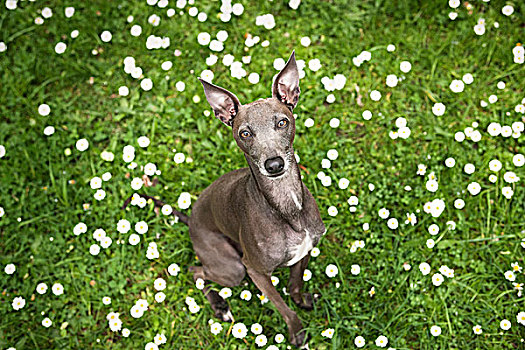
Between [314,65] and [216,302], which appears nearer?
[216,302]

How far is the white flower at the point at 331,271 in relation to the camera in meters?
4.18

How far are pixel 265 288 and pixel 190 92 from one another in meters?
2.25

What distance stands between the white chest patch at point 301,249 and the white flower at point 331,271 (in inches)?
26.5

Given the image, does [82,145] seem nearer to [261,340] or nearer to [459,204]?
[261,340]

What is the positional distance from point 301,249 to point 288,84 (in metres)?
1.10

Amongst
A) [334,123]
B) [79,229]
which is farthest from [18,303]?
[334,123]

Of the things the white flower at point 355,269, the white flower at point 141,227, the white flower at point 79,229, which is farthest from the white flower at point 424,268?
the white flower at point 79,229

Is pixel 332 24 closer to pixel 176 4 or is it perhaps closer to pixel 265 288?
pixel 176 4

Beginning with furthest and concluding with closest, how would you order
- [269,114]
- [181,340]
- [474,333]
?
[181,340] → [474,333] → [269,114]

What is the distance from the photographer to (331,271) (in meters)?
4.19

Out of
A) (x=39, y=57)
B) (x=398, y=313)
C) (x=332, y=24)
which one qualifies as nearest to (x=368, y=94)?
(x=332, y=24)

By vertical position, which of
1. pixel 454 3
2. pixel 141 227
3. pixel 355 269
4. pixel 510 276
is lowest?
pixel 141 227

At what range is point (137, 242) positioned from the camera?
452 centimetres

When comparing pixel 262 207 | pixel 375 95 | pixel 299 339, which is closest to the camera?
pixel 262 207
